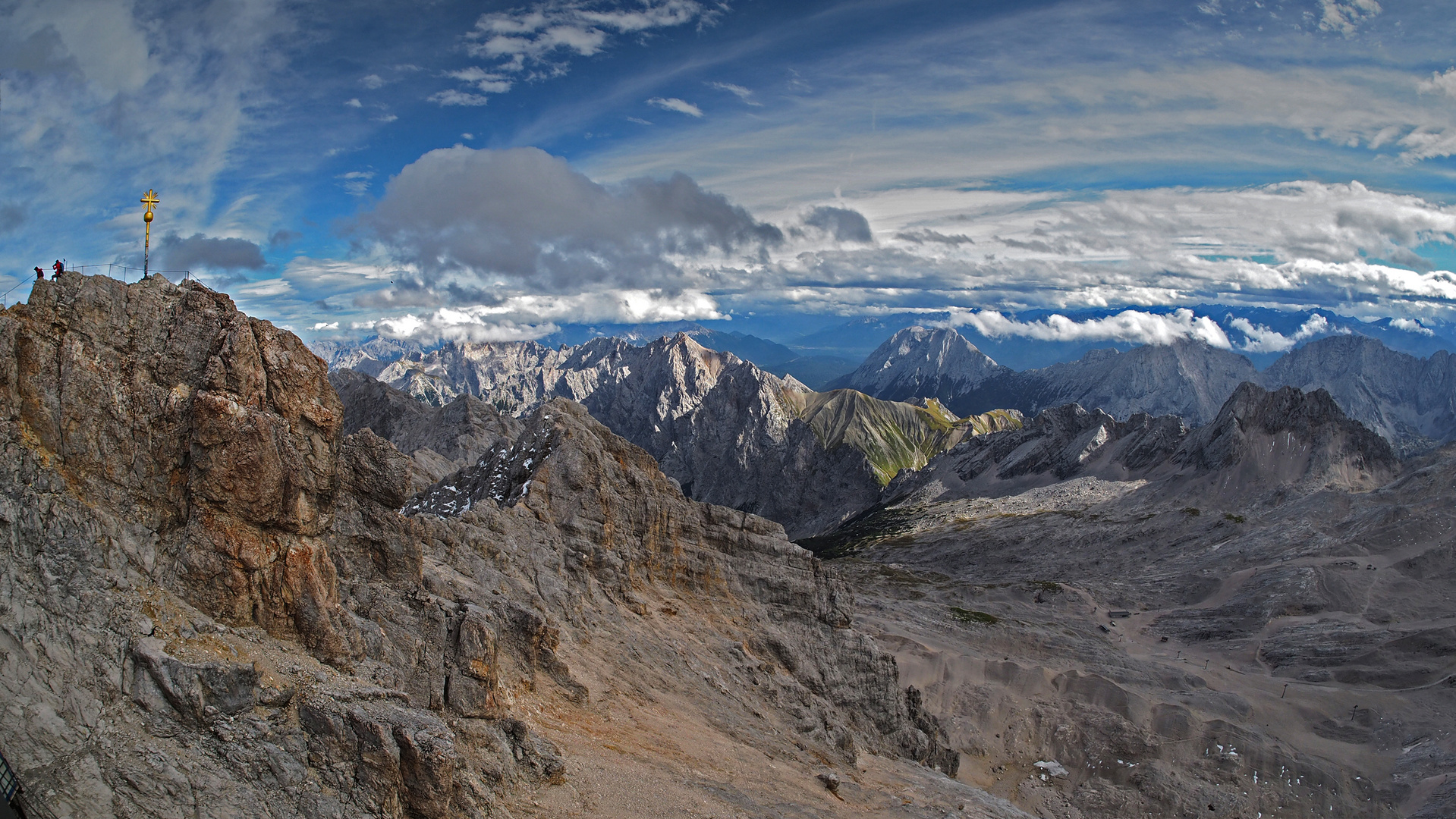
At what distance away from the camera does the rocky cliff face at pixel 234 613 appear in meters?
24.4

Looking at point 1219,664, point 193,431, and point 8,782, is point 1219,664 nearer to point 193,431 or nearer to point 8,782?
point 193,431

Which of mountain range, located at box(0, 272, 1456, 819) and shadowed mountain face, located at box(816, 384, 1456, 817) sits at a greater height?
mountain range, located at box(0, 272, 1456, 819)

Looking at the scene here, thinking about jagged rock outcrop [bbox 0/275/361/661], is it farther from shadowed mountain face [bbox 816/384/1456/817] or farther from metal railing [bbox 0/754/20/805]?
shadowed mountain face [bbox 816/384/1456/817]

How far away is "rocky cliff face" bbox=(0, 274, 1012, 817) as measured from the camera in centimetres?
2441

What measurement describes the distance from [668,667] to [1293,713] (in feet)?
322

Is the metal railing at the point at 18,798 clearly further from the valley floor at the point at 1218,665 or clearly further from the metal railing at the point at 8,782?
the valley floor at the point at 1218,665

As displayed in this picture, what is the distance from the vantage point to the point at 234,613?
1112 inches

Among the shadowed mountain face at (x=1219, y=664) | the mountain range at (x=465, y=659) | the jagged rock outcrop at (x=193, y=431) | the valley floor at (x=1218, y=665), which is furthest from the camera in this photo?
the shadowed mountain face at (x=1219, y=664)

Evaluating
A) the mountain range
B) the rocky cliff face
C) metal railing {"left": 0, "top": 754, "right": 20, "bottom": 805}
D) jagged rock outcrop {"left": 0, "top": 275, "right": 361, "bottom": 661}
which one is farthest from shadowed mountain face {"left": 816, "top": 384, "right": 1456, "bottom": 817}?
metal railing {"left": 0, "top": 754, "right": 20, "bottom": 805}

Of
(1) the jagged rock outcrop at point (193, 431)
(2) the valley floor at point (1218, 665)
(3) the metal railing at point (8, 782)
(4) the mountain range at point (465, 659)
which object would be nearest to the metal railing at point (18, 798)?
(3) the metal railing at point (8, 782)

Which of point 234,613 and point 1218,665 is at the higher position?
Answer: point 234,613

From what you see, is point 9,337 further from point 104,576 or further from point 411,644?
point 411,644

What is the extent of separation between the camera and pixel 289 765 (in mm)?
26312

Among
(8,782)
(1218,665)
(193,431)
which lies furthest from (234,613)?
(1218,665)
